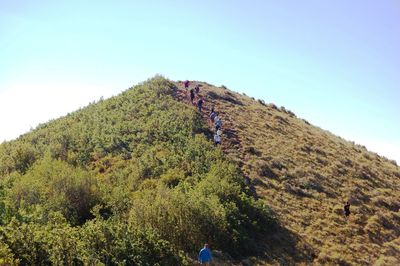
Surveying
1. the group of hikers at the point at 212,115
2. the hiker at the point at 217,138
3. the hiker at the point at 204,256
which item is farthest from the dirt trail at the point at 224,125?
the hiker at the point at 204,256

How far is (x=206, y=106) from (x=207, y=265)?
2586 cm

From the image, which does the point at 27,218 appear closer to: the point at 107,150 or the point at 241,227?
the point at 241,227

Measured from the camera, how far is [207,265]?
676 inches

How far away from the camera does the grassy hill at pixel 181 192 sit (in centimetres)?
1556

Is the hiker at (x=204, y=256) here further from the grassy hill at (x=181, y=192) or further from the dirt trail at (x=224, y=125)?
the dirt trail at (x=224, y=125)

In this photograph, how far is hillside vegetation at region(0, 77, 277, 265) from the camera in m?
14.4

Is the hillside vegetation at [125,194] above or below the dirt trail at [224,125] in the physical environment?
below

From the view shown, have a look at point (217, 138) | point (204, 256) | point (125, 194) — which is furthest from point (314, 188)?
point (204, 256)

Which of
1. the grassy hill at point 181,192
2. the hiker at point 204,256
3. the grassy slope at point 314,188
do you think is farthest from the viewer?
the grassy slope at point 314,188

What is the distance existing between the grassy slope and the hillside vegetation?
6.65 ft

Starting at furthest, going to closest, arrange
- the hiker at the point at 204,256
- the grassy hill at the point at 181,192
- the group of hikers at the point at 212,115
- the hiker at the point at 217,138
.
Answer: the group of hikers at the point at 212,115 → the hiker at the point at 217,138 → the hiker at the point at 204,256 → the grassy hill at the point at 181,192

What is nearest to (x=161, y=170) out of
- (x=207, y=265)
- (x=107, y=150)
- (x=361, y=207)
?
(x=107, y=150)

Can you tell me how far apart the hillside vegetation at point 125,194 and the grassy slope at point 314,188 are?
203cm

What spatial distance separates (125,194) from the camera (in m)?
21.9
